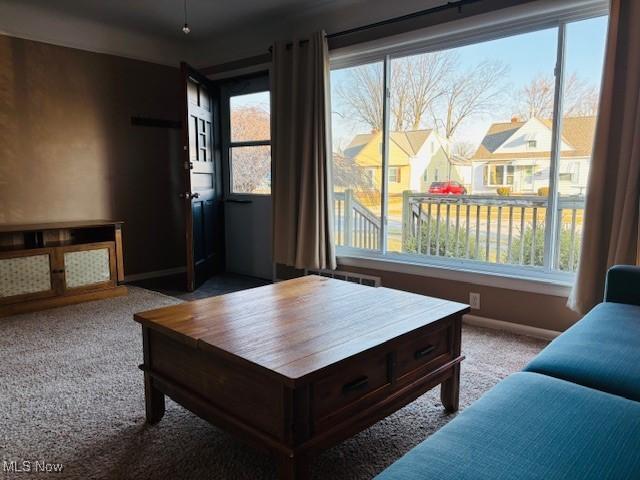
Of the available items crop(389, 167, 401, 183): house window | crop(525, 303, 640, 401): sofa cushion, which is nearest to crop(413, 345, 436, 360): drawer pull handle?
crop(525, 303, 640, 401): sofa cushion

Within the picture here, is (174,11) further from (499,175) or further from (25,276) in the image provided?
(499,175)

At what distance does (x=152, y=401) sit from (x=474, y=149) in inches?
104

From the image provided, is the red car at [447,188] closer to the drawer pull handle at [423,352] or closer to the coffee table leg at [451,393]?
the coffee table leg at [451,393]

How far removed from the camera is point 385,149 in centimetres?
367

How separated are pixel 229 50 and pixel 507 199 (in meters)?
3.11

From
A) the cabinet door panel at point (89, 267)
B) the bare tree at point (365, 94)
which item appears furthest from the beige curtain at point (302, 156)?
the cabinet door panel at point (89, 267)

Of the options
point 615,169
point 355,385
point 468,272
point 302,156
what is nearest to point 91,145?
point 302,156

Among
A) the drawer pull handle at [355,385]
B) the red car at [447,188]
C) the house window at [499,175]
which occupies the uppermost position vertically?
the house window at [499,175]

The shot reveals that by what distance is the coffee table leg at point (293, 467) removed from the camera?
1289mm

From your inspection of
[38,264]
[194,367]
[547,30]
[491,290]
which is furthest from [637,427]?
[38,264]

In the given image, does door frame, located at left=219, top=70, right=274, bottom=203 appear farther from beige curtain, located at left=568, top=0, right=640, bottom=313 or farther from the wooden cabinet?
beige curtain, located at left=568, top=0, right=640, bottom=313

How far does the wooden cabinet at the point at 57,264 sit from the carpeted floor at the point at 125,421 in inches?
24.1

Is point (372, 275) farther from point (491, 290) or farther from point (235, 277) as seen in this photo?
point (235, 277)

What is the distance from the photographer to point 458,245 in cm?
359
